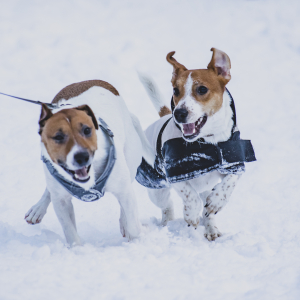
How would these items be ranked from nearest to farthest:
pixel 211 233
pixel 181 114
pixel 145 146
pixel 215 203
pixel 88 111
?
pixel 88 111 < pixel 181 114 < pixel 215 203 < pixel 211 233 < pixel 145 146

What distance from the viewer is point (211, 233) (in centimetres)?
408

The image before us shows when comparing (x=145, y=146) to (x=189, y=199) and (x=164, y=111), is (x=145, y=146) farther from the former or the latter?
(x=189, y=199)

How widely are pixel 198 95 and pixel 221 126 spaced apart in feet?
1.17

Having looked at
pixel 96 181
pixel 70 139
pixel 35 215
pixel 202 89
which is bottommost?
pixel 35 215

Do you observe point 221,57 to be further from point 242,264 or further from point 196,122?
point 242,264

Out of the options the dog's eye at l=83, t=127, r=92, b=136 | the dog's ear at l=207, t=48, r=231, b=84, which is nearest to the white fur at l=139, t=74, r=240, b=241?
the dog's ear at l=207, t=48, r=231, b=84

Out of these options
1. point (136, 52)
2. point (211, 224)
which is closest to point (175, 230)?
point (211, 224)

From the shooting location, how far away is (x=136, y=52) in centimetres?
865

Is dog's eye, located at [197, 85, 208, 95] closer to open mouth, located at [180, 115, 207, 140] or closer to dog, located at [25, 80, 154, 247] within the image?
open mouth, located at [180, 115, 207, 140]

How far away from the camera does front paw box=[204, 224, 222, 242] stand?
13.2 feet

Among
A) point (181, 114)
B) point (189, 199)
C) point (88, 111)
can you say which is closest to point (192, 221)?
point (189, 199)

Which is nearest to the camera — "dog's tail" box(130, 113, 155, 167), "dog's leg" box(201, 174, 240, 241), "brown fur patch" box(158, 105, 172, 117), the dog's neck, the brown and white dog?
the brown and white dog

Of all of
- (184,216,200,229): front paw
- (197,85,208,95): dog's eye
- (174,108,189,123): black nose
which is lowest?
(184,216,200,229): front paw

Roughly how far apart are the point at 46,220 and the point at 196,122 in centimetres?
199
